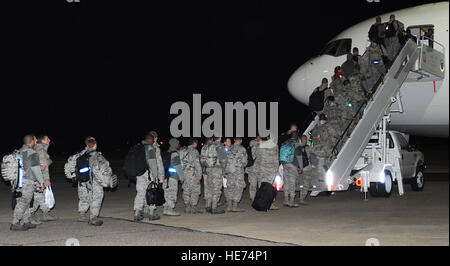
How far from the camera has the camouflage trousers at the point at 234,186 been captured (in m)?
13.2

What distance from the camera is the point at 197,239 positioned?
383 inches

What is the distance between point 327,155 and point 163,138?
49501 mm

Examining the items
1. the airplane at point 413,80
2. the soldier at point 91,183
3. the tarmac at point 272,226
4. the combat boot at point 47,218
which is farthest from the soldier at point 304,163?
the combat boot at point 47,218

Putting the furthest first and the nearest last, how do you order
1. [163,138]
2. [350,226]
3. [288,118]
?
[288,118], [163,138], [350,226]

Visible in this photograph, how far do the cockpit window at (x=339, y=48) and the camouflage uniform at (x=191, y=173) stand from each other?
270 inches

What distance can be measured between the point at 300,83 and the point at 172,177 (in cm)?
691

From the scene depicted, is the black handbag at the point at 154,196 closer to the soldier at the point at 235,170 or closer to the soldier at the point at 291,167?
the soldier at the point at 235,170

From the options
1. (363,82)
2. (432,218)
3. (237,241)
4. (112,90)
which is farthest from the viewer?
(112,90)

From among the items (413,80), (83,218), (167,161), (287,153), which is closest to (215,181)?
(167,161)

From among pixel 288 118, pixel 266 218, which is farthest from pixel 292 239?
pixel 288 118

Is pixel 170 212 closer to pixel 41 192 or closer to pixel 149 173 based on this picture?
pixel 149 173

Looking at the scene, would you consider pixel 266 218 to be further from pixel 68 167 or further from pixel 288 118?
pixel 288 118

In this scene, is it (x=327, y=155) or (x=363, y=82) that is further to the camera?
(x=363, y=82)

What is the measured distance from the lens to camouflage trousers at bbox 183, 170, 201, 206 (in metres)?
13.1
